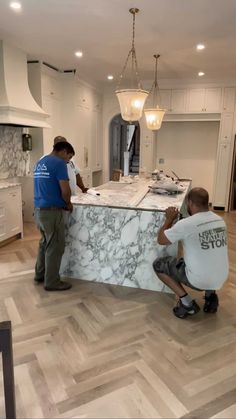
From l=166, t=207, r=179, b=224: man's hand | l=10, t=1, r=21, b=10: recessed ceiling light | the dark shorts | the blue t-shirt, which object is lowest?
the dark shorts

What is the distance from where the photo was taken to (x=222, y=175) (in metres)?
7.21

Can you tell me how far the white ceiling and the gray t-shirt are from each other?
2.35 meters

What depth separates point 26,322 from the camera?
8.47ft

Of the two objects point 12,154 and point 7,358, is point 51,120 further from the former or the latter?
point 7,358

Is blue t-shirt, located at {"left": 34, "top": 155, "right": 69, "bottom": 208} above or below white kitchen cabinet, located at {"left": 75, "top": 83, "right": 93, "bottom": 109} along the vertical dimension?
below

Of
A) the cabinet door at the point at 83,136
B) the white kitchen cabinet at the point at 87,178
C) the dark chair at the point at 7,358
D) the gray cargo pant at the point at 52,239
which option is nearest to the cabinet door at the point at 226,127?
the cabinet door at the point at 83,136

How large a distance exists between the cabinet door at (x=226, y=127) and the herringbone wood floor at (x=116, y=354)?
4708mm

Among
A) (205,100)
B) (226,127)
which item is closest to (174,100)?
(205,100)

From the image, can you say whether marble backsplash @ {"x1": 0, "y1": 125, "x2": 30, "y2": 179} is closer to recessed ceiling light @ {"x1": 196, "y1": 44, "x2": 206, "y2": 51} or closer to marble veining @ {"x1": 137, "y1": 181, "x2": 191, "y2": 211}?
marble veining @ {"x1": 137, "y1": 181, "x2": 191, "y2": 211}

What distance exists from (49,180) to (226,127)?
213 inches

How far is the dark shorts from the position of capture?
8.68 ft

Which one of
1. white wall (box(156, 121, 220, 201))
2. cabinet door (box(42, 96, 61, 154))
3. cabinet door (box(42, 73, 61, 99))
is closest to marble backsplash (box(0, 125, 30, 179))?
cabinet door (box(42, 96, 61, 154))

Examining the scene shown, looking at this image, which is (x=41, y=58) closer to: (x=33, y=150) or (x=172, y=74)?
(x=33, y=150)

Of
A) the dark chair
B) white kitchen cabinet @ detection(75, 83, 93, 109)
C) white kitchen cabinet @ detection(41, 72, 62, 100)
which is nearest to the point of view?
the dark chair
